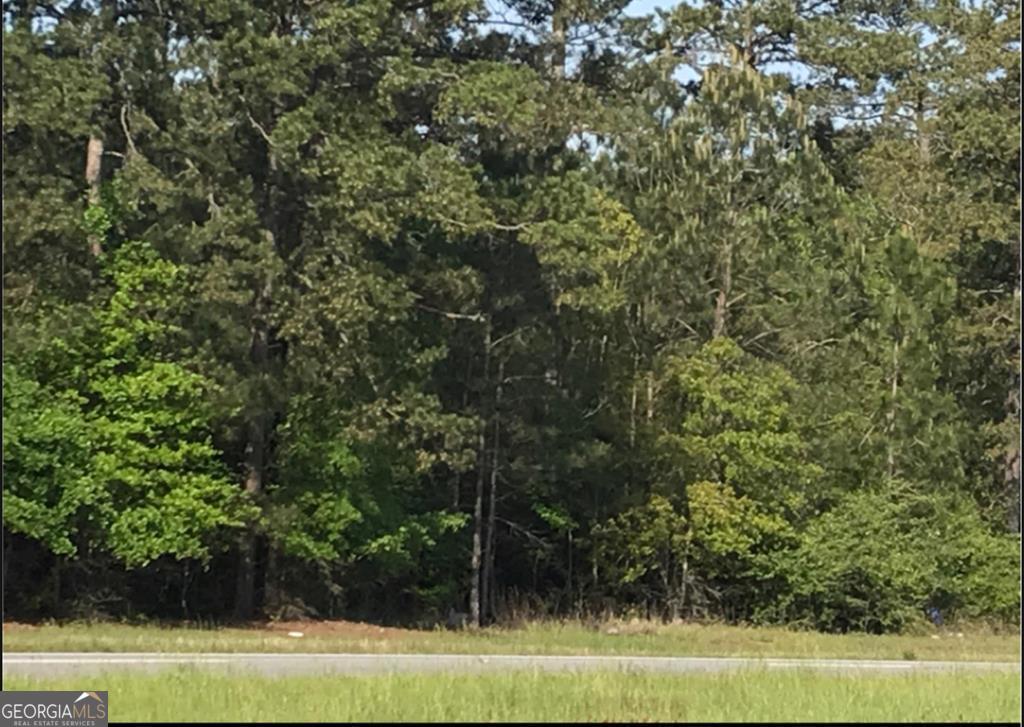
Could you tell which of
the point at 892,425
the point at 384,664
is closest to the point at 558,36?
the point at 892,425

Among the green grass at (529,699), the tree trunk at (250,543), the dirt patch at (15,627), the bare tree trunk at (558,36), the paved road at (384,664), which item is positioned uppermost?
the bare tree trunk at (558,36)

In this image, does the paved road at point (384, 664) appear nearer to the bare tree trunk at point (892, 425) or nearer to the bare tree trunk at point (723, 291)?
the bare tree trunk at point (892, 425)

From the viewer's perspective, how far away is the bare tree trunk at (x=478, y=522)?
33500 millimetres

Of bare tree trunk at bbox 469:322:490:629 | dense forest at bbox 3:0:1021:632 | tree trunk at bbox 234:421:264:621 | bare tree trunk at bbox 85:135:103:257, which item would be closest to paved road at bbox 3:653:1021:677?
dense forest at bbox 3:0:1021:632

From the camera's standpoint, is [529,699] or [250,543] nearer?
[529,699]

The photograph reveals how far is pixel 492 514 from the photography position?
35062 millimetres

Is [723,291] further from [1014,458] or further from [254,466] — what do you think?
[254,466]

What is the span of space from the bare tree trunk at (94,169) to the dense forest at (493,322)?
0.08 meters

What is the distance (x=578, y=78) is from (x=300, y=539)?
10599 mm

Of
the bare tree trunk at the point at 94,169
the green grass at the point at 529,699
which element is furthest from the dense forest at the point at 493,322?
the green grass at the point at 529,699

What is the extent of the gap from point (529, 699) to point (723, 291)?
25.3 m

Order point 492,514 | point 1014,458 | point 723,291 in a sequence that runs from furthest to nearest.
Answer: point 1014,458, point 723,291, point 492,514

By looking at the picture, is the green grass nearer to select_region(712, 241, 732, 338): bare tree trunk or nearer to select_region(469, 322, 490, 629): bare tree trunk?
select_region(469, 322, 490, 629): bare tree trunk

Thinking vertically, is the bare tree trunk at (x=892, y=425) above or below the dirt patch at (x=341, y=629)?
above
